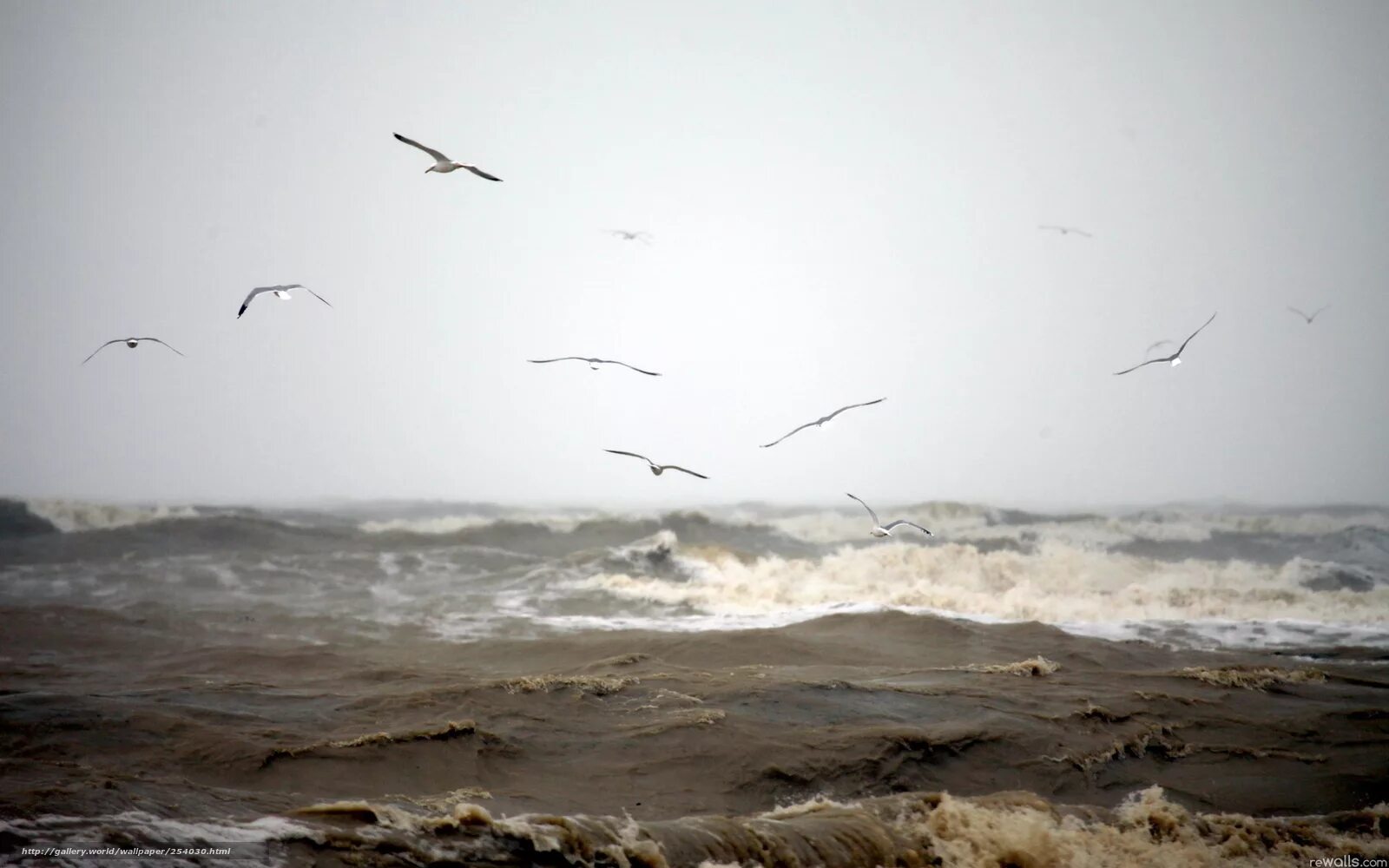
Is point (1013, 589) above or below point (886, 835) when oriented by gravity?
above

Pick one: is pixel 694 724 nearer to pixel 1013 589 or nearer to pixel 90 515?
pixel 1013 589

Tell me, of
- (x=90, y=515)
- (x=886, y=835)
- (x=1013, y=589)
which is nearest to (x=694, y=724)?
(x=886, y=835)

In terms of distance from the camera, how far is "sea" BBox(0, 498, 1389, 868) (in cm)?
460

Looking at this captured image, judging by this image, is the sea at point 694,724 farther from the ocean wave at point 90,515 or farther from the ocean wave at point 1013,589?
the ocean wave at point 90,515

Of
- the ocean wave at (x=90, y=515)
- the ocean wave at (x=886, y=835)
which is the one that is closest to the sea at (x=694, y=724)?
the ocean wave at (x=886, y=835)

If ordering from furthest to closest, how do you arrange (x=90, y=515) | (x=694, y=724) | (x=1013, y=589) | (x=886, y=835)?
1. (x=90, y=515)
2. (x=1013, y=589)
3. (x=694, y=724)
4. (x=886, y=835)

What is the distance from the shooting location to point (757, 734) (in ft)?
23.1

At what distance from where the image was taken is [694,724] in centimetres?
721

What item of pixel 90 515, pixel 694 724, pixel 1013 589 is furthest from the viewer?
pixel 90 515

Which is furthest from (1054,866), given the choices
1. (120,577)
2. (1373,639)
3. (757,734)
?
(120,577)

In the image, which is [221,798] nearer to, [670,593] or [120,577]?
[670,593]

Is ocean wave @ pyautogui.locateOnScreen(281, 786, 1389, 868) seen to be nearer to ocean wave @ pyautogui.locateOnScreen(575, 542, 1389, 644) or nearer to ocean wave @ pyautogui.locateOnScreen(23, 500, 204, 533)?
ocean wave @ pyautogui.locateOnScreen(575, 542, 1389, 644)

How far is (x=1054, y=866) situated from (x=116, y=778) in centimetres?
571

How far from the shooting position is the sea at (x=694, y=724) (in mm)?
4598
